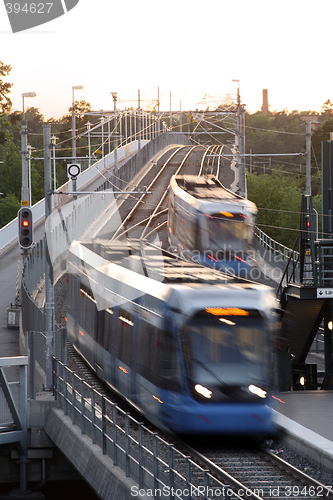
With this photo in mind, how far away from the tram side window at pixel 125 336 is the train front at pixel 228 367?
6.50 feet

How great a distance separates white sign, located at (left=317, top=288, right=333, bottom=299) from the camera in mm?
19188

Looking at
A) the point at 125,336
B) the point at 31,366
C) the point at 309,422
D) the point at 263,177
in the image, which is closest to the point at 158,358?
the point at 125,336

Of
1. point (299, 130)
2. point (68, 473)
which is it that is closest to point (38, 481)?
point (68, 473)

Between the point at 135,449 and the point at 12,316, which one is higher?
the point at 135,449

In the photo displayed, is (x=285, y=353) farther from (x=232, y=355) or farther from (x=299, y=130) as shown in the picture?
(x=299, y=130)

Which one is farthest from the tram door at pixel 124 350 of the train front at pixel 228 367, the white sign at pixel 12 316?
the white sign at pixel 12 316

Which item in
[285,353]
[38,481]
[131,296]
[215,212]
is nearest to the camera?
[131,296]

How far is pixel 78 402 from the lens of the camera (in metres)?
13.0

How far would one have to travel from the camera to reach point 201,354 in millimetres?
10875

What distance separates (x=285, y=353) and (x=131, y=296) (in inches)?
311

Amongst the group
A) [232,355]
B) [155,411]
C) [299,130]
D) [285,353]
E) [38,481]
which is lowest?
[38,481]

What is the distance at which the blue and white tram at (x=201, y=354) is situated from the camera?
35.4ft

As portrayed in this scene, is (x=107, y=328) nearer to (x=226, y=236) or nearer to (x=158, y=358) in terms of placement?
(x=158, y=358)

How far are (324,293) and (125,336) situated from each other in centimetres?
820
